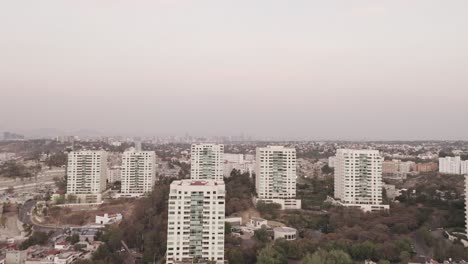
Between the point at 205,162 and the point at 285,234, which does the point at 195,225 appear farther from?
Answer: the point at 205,162

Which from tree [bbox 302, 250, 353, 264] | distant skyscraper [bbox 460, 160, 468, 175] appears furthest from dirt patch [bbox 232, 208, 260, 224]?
distant skyscraper [bbox 460, 160, 468, 175]

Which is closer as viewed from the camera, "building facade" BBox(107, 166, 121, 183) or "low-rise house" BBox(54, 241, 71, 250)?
"low-rise house" BBox(54, 241, 71, 250)

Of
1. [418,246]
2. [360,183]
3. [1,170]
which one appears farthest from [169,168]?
[418,246]

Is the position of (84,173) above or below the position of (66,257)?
above

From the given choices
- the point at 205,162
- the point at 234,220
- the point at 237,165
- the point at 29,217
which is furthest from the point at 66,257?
the point at 237,165

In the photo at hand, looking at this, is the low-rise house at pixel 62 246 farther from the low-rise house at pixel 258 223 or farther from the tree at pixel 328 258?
the tree at pixel 328 258

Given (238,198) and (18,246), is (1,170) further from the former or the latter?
(238,198)

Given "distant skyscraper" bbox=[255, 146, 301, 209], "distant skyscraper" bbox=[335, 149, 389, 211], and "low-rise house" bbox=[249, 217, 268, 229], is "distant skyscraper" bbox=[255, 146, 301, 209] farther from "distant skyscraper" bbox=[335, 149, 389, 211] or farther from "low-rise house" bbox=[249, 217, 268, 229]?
"low-rise house" bbox=[249, 217, 268, 229]
